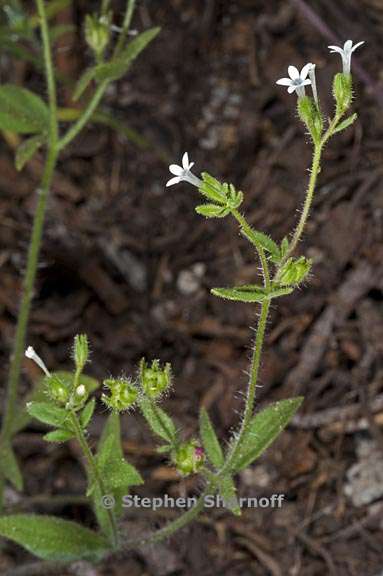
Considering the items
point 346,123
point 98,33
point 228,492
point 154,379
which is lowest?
point 228,492

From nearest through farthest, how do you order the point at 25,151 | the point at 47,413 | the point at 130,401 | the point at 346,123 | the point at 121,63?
the point at 346,123
the point at 130,401
the point at 47,413
the point at 121,63
the point at 25,151

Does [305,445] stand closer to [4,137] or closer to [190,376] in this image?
[190,376]

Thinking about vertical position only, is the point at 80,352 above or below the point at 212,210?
below

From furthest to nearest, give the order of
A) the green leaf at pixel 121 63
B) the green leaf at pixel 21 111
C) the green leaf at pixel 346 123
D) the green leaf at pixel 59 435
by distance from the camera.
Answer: the green leaf at pixel 21 111 < the green leaf at pixel 121 63 < the green leaf at pixel 59 435 < the green leaf at pixel 346 123

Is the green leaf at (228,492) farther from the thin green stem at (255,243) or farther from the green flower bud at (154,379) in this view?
the thin green stem at (255,243)

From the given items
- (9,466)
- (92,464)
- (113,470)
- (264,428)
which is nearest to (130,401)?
(92,464)

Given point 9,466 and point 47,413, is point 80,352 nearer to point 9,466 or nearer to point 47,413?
point 47,413

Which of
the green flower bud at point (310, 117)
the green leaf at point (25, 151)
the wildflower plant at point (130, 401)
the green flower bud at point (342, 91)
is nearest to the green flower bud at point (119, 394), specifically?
the wildflower plant at point (130, 401)
